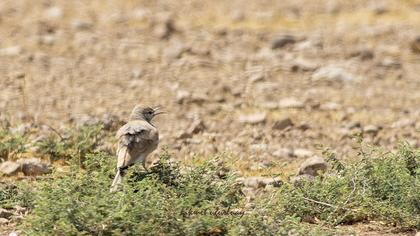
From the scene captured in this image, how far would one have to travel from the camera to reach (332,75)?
13086mm

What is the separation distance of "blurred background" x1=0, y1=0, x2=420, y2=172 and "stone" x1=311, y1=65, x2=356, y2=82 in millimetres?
20

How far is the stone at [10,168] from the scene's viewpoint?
28.0 ft

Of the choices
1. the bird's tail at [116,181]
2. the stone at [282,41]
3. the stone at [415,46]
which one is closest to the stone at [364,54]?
the stone at [415,46]

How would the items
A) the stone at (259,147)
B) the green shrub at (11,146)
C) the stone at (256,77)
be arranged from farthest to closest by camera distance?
1. the stone at (256,77)
2. the stone at (259,147)
3. the green shrub at (11,146)

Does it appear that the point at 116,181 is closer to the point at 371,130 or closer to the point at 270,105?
the point at 371,130

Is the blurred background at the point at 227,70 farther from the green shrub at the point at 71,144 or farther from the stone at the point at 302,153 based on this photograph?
the green shrub at the point at 71,144

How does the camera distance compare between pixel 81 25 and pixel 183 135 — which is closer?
pixel 183 135

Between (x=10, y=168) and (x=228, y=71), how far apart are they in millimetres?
5022

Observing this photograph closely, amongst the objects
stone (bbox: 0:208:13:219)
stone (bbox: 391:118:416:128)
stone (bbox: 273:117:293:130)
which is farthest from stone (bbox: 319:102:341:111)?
stone (bbox: 0:208:13:219)

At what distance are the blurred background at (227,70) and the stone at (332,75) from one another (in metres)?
0.02

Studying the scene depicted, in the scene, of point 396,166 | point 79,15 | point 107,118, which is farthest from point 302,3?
point 396,166

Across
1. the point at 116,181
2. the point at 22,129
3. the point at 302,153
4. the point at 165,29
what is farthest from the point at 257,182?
the point at 165,29

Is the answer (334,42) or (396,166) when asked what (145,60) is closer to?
(334,42)

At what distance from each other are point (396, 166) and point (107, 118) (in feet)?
11.5
